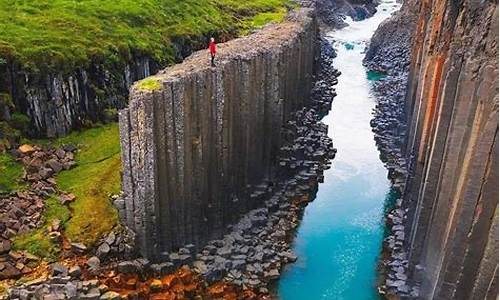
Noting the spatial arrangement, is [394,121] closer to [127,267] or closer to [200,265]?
[200,265]

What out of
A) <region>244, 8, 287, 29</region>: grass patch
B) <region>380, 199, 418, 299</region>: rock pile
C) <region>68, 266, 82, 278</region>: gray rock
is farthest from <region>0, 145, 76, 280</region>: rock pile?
<region>244, 8, 287, 29</region>: grass patch

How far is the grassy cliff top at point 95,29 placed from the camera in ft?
61.4

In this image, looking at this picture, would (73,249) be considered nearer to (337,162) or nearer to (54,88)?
(54,88)

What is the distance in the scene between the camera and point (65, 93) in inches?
728

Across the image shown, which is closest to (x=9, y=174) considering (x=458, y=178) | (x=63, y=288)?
(x=63, y=288)

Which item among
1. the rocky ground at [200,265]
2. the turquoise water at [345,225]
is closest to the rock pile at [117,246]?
the rocky ground at [200,265]

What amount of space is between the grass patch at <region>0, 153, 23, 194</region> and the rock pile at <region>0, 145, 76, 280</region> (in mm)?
170

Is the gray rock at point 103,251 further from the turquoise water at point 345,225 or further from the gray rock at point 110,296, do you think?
the turquoise water at point 345,225

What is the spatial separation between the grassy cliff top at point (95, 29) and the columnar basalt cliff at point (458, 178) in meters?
11.1

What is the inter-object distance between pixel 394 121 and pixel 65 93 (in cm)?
1431

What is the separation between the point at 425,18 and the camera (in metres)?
23.1

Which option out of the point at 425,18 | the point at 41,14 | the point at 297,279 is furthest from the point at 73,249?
the point at 425,18

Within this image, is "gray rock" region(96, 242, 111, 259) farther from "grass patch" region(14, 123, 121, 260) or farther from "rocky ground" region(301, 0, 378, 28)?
"rocky ground" region(301, 0, 378, 28)

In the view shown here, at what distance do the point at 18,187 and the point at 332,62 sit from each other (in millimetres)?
24607
